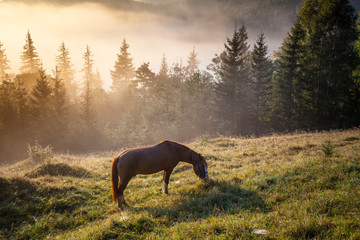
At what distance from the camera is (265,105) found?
114 feet

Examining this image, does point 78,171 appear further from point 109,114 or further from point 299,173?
point 109,114

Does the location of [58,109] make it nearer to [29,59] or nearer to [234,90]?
[29,59]

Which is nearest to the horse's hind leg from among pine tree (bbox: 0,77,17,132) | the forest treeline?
the forest treeline

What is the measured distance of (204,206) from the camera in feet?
19.8

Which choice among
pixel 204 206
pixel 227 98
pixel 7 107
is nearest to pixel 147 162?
pixel 204 206

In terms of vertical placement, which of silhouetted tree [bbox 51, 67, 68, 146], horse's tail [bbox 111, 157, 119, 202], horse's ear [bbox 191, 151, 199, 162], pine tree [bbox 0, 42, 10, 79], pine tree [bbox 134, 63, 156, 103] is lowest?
horse's tail [bbox 111, 157, 119, 202]

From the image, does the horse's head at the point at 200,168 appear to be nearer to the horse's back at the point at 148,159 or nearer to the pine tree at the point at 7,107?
the horse's back at the point at 148,159

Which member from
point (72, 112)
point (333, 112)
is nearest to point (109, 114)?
point (72, 112)

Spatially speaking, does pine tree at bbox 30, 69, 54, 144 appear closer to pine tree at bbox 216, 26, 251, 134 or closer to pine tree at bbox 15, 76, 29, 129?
pine tree at bbox 15, 76, 29, 129

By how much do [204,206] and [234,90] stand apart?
32.1 meters

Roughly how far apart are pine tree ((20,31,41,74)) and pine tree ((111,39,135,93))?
1794 centimetres

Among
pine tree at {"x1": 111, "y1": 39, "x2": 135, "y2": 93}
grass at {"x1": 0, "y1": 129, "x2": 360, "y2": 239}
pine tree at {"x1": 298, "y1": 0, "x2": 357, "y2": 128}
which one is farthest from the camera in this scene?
pine tree at {"x1": 111, "y1": 39, "x2": 135, "y2": 93}

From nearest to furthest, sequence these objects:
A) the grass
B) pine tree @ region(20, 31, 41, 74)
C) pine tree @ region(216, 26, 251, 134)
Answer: the grass
pine tree @ region(216, 26, 251, 134)
pine tree @ region(20, 31, 41, 74)

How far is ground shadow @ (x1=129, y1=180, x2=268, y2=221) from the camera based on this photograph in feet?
18.2
